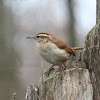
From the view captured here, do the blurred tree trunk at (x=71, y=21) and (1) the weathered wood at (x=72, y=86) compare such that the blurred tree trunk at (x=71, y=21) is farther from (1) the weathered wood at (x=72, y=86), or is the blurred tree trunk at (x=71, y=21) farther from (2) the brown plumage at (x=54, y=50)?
(1) the weathered wood at (x=72, y=86)

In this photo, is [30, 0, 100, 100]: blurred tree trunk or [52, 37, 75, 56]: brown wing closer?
[30, 0, 100, 100]: blurred tree trunk

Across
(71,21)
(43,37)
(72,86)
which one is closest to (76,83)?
(72,86)

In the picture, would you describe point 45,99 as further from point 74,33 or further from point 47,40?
point 74,33

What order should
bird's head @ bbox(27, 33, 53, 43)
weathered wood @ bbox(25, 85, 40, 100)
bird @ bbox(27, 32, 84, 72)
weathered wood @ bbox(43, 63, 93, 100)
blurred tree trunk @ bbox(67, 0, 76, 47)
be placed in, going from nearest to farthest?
weathered wood @ bbox(43, 63, 93, 100)
weathered wood @ bbox(25, 85, 40, 100)
bird @ bbox(27, 32, 84, 72)
bird's head @ bbox(27, 33, 53, 43)
blurred tree trunk @ bbox(67, 0, 76, 47)

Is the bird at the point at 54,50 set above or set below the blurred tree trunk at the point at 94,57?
above

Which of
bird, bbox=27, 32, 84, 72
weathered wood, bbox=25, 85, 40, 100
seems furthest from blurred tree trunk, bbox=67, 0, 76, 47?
weathered wood, bbox=25, 85, 40, 100

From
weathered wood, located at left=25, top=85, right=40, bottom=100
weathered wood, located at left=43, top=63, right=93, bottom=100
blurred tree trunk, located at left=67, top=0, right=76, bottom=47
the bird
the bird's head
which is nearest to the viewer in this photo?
weathered wood, located at left=43, top=63, right=93, bottom=100

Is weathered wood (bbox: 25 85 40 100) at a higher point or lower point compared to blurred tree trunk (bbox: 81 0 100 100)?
lower

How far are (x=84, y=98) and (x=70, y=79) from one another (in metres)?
0.28

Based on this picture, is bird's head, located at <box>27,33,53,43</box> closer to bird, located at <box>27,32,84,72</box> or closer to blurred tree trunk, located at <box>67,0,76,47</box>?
bird, located at <box>27,32,84,72</box>

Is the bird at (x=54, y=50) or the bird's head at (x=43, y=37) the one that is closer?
the bird at (x=54, y=50)

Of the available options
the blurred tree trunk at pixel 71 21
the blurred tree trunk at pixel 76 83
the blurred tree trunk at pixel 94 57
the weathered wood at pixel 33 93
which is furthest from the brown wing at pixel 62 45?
the blurred tree trunk at pixel 71 21

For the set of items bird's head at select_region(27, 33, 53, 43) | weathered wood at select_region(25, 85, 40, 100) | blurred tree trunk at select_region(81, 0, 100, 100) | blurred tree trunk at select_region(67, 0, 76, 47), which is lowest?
weathered wood at select_region(25, 85, 40, 100)

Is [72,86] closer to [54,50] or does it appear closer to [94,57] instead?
[94,57]
